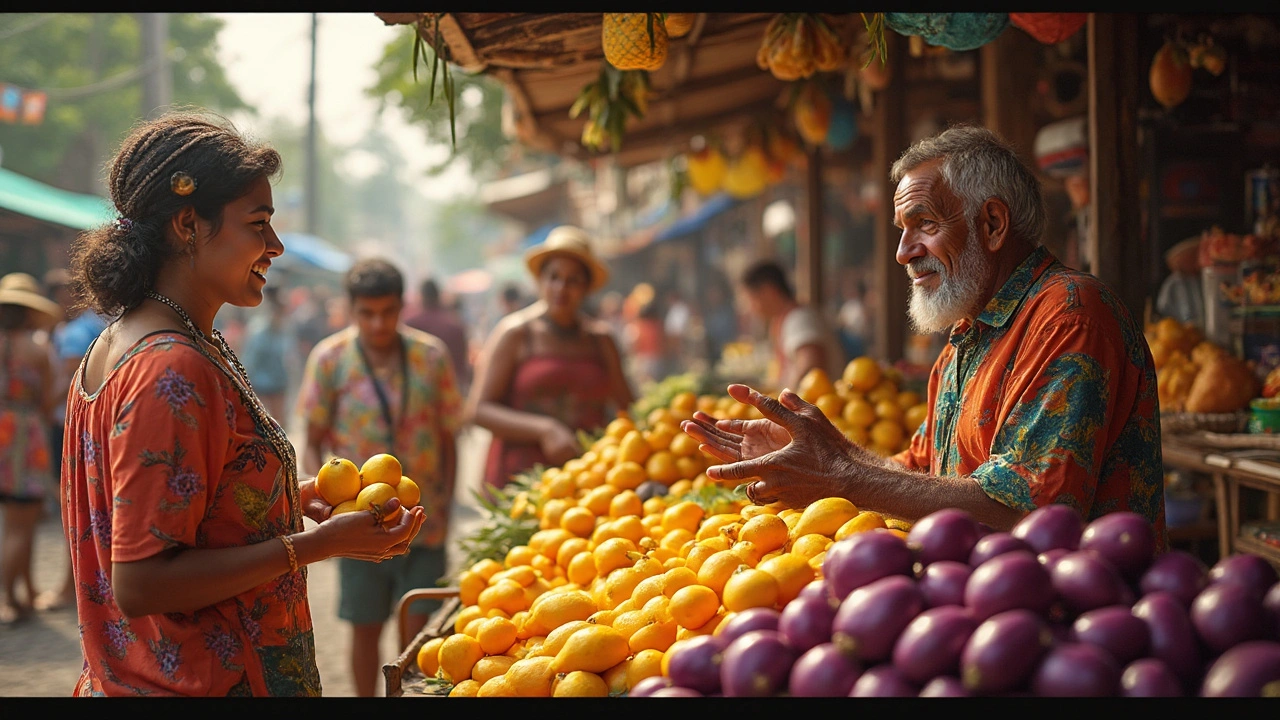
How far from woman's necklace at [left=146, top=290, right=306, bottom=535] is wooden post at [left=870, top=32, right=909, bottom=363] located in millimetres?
3823

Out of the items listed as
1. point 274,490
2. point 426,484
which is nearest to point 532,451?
point 426,484

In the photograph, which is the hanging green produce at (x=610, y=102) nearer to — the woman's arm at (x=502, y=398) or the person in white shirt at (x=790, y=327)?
the woman's arm at (x=502, y=398)

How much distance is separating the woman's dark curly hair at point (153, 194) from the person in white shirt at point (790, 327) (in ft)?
13.2

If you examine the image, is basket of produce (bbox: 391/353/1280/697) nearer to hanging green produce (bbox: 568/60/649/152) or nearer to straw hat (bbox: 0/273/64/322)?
hanging green produce (bbox: 568/60/649/152)

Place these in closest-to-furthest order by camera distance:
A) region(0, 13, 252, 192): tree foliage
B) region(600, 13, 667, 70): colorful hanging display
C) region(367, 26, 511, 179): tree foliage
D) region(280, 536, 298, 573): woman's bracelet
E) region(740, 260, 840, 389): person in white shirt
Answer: region(280, 536, 298, 573): woman's bracelet, region(600, 13, 667, 70): colorful hanging display, region(740, 260, 840, 389): person in white shirt, region(367, 26, 511, 179): tree foliage, region(0, 13, 252, 192): tree foliage

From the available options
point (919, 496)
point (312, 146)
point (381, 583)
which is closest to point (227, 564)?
point (919, 496)

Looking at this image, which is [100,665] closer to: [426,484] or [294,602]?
[294,602]

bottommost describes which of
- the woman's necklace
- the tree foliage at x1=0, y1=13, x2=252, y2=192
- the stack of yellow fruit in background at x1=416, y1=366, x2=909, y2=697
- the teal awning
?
the stack of yellow fruit in background at x1=416, y1=366, x2=909, y2=697

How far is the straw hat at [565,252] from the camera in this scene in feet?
18.1

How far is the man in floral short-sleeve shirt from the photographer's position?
462cm

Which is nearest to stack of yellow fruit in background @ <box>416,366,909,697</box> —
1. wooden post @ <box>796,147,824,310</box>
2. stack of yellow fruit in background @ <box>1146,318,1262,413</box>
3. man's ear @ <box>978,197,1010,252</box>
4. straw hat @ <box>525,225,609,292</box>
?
man's ear @ <box>978,197,1010,252</box>

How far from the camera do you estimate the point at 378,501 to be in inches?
84.0

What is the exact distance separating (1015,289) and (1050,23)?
170 centimetres

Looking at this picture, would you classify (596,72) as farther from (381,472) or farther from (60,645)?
(60,645)
